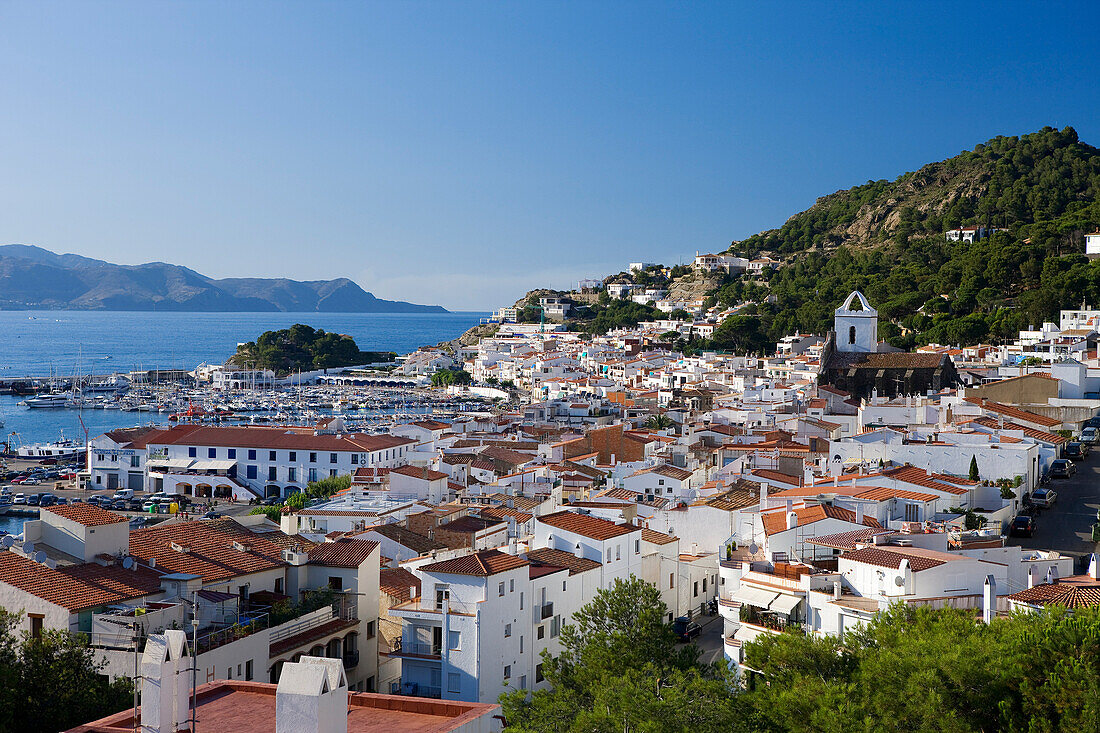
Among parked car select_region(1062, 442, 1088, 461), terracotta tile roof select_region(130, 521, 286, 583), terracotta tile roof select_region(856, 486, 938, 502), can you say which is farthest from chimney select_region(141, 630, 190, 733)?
parked car select_region(1062, 442, 1088, 461)

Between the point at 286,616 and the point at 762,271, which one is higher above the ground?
the point at 762,271

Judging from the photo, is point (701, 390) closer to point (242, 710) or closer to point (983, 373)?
point (983, 373)

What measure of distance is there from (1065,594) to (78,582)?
11692 millimetres

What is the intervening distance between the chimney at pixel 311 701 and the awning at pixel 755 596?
8.53 metres

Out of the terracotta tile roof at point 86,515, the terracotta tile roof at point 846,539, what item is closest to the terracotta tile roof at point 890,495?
the terracotta tile roof at point 846,539

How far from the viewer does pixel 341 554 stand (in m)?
16.8

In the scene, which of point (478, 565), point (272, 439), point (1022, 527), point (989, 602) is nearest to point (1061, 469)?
point (1022, 527)

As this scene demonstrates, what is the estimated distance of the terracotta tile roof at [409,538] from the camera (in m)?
21.5

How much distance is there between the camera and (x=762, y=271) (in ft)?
368

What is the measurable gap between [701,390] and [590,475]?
29.1 m

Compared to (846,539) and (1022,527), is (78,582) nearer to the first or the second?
(846,539)

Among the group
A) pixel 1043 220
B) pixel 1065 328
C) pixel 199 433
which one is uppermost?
pixel 1043 220

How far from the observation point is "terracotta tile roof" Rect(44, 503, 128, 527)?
14.8 metres

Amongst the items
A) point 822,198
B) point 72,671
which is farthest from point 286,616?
point 822,198
